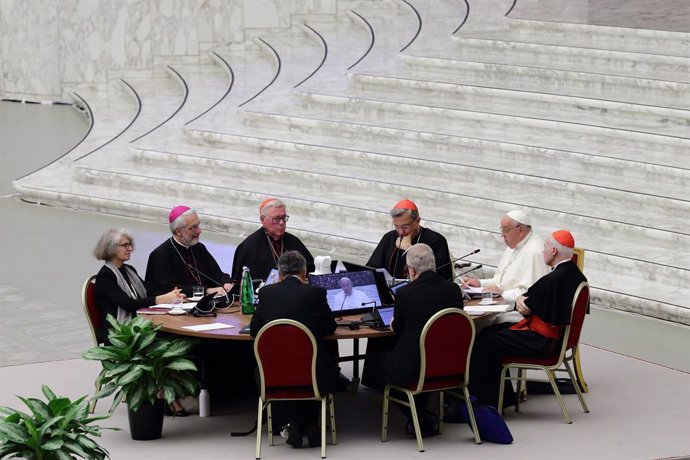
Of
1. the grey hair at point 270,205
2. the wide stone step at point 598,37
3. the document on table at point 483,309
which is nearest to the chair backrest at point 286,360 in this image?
the document on table at point 483,309

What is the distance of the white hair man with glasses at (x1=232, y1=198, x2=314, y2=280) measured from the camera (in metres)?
7.61

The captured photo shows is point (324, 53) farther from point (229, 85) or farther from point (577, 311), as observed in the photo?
point (577, 311)

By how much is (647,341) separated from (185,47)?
9.92 m

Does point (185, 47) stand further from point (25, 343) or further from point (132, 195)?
point (25, 343)

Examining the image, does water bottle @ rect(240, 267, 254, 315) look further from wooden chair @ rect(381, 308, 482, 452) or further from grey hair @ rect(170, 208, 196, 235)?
wooden chair @ rect(381, 308, 482, 452)

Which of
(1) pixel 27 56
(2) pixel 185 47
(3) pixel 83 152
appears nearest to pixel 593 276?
(3) pixel 83 152

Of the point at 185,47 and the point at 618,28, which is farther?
the point at 185,47

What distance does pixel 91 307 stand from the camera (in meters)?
6.82

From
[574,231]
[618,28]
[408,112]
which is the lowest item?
[574,231]

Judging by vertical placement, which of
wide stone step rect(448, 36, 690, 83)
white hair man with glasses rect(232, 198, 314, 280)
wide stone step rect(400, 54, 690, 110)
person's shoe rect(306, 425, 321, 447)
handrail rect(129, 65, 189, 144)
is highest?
wide stone step rect(448, 36, 690, 83)

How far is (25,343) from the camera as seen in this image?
324 inches

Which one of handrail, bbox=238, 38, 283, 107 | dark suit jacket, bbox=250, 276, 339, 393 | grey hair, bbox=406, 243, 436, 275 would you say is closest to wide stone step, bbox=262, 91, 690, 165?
handrail, bbox=238, 38, 283, 107

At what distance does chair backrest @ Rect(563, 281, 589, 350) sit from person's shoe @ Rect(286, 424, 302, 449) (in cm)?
148

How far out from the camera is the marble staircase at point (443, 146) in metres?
10.1
